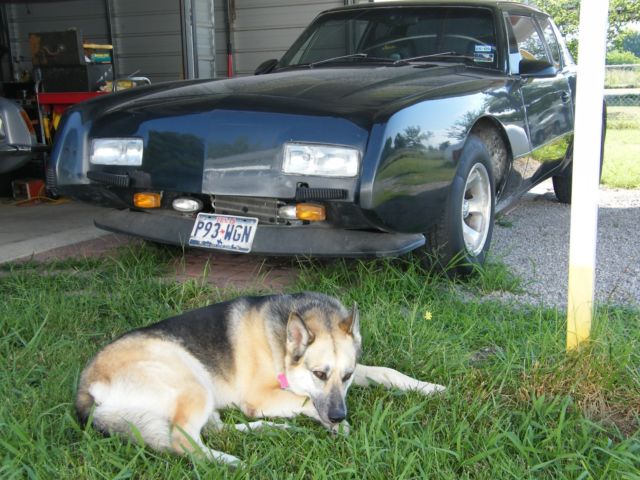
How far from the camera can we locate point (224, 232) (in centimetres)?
343

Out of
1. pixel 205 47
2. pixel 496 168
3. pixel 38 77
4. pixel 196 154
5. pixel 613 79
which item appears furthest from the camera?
pixel 613 79

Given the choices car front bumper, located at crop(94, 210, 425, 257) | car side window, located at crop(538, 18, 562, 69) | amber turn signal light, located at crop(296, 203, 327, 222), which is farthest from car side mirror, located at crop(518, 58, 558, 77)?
amber turn signal light, located at crop(296, 203, 327, 222)

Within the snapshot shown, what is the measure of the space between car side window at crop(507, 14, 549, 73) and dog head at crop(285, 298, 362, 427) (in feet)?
8.92

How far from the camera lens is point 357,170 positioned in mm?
3123

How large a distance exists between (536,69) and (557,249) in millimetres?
1217

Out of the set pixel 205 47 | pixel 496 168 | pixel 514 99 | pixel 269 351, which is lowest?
pixel 269 351

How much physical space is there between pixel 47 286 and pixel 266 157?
1.50m

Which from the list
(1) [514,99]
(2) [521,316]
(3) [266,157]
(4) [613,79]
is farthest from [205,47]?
(4) [613,79]

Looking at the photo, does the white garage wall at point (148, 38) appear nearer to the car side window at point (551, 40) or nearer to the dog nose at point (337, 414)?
the car side window at point (551, 40)

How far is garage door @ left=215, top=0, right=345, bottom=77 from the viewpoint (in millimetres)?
10555

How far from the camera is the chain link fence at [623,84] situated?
1573 centimetres

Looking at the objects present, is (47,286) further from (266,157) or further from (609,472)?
(609,472)

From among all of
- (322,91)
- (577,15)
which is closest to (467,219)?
(322,91)

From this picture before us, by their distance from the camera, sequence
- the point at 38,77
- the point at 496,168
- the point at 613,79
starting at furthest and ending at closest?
the point at 613,79 → the point at 38,77 → the point at 496,168
